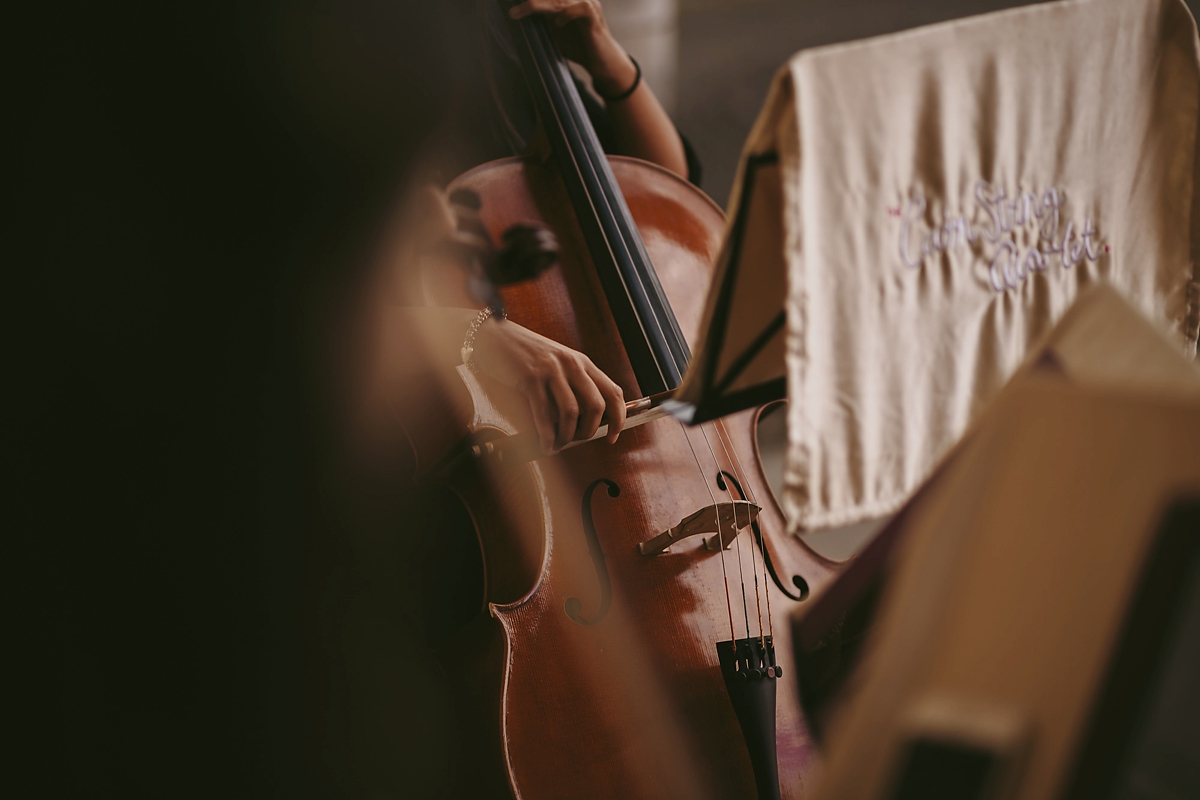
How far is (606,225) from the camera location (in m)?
0.80

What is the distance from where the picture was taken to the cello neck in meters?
0.74

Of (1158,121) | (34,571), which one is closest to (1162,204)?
(1158,121)

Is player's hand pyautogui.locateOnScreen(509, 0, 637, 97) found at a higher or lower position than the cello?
higher

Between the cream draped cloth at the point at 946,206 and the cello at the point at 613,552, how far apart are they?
272 mm

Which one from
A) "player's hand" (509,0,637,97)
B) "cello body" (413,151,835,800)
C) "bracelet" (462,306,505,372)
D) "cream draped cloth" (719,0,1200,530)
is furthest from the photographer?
"player's hand" (509,0,637,97)

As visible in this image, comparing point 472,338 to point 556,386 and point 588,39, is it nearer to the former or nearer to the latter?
point 556,386

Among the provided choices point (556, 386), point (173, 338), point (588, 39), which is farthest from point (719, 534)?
point (588, 39)

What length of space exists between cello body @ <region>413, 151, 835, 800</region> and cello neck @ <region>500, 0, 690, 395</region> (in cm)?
3

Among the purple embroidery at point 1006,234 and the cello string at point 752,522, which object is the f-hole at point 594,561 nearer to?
the cello string at point 752,522

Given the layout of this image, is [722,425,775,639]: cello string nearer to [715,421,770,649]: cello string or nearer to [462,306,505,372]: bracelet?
[715,421,770,649]: cello string

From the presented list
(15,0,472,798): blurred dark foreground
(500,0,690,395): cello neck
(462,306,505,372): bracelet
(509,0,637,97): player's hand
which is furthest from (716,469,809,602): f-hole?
(509,0,637,97): player's hand

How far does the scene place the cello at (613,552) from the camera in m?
0.57

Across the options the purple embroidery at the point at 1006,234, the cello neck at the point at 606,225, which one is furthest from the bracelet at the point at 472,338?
the purple embroidery at the point at 1006,234

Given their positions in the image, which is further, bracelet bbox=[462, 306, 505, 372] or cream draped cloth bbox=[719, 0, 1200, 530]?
bracelet bbox=[462, 306, 505, 372]
